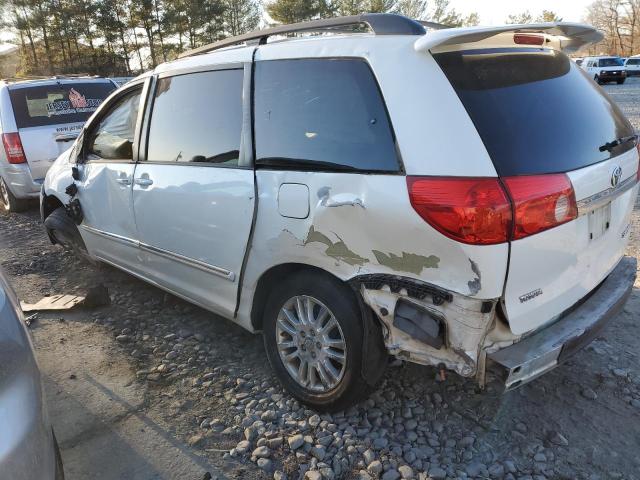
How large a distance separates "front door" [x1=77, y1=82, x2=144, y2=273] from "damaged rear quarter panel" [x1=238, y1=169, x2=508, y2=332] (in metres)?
1.47

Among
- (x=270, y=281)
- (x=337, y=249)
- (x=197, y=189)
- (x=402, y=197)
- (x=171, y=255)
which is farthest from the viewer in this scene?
(x=171, y=255)

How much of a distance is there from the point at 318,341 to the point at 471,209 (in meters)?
1.06

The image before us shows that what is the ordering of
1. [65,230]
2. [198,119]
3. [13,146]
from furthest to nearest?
[13,146], [65,230], [198,119]

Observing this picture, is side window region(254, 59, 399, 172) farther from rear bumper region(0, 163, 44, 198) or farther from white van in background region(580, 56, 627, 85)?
white van in background region(580, 56, 627, 85)

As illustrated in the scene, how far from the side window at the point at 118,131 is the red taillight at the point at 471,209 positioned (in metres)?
2.46

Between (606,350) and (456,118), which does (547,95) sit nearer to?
(456,118)

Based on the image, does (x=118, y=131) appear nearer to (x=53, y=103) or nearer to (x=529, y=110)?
(x=529, y=110)

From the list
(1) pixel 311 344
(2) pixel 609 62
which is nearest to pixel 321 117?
(1) pixel 311 344

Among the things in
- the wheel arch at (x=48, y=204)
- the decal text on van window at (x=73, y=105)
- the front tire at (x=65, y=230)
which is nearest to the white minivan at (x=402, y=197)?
the front tire at (x=65, y=230)

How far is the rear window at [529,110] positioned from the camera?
2.00 m

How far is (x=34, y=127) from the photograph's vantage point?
657 centimetres

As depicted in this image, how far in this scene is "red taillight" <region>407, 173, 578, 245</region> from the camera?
1893 millimetres

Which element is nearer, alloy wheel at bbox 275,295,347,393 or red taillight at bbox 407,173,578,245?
red taillight at bbox 407,173,578,245

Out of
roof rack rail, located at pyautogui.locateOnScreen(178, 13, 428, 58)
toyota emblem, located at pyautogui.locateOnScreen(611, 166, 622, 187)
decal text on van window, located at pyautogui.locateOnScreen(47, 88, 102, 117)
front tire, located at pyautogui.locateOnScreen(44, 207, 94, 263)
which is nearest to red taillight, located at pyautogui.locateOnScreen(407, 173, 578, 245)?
toyota emblem, located at pyautogui.locateOnScreen(611, 166, 622, 187)
